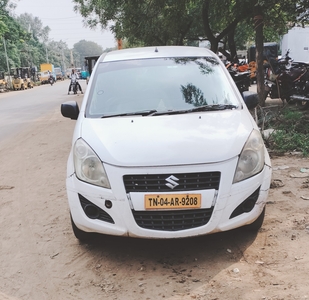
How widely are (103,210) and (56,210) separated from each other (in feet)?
5.56

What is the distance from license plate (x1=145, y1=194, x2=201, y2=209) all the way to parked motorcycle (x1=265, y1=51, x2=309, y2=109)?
7.39 m

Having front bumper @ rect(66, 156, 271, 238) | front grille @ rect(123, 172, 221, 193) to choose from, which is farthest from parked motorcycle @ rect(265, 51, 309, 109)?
front grille @ rect(123, 172, 221, 193)

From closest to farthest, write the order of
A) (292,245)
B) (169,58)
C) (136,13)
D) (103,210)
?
(103,210)
(292,245)
(169,58)
(136,13)

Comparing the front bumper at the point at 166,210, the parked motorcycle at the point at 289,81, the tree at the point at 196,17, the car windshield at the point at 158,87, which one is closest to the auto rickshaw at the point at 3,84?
the tree at the point at 196,17

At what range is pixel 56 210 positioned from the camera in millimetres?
4691

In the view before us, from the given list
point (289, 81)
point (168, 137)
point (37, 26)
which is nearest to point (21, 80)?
point (289, 81)

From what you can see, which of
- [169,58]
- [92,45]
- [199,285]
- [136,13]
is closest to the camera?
[199,285]

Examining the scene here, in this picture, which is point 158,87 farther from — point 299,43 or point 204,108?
point 299,43

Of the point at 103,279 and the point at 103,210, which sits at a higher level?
the point at 103,210

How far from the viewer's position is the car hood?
3107mm

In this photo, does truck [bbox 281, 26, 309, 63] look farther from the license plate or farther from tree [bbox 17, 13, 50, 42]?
tree [bbox 17, 13, 50, 42]

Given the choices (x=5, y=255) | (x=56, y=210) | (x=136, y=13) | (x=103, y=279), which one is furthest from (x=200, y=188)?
(x=136, y=13)

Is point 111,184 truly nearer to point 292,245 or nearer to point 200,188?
point 200,188

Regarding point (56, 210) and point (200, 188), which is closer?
point (200, 188)
